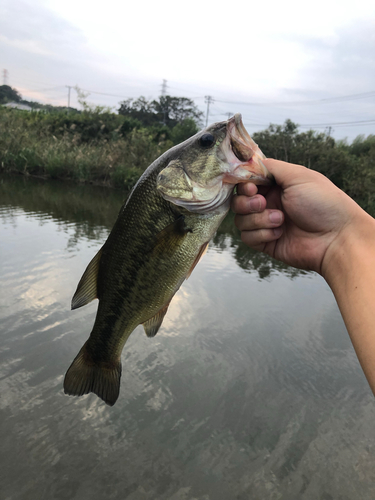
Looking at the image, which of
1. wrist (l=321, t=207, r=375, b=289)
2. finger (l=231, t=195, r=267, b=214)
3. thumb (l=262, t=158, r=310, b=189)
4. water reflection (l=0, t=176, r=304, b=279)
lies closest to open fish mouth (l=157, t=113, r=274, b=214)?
finger (l=231, t=195, r=267, b=214)

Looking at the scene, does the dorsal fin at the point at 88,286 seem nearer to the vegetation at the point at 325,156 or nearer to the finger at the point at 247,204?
the finger at the point at 247,204

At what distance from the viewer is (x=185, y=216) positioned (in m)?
1.66

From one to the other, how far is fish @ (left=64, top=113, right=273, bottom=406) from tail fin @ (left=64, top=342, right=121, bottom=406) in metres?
0.02

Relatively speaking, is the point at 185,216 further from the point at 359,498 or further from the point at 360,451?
the point at 360,451

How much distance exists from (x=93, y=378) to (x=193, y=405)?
5.69 ft

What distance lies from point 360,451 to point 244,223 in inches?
98.6

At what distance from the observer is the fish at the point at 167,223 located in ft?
5.37

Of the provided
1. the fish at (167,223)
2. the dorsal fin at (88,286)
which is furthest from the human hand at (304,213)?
the dorsal fin at (88,286)

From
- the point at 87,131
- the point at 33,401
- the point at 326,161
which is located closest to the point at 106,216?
the point at 33,401

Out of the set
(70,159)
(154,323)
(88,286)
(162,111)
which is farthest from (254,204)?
(162,111)

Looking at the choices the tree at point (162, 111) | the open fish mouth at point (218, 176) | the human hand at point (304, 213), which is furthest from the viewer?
the tree at point (162, 111)

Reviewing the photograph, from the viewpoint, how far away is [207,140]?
5.41ft

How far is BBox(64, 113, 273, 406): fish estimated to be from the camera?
64.4 inches

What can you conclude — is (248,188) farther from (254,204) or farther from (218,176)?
(218,176)
